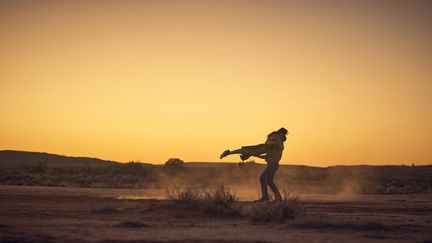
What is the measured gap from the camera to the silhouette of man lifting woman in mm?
18875

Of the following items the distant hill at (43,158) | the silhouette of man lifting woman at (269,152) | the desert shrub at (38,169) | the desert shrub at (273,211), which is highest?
the distant hill at (43,158)

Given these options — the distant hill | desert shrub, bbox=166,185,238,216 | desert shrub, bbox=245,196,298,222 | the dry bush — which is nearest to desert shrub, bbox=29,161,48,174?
the dry bush

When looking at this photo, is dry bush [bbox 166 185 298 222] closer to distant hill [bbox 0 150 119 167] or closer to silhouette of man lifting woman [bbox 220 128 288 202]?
silhouette of man lifting woman [bbox 220 128 288 202]

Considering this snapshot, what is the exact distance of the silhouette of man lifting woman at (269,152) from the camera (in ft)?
61.9

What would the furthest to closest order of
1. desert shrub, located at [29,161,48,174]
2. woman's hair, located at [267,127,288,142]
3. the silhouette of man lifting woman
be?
desert shrub, located at [29,161,48,174], woman's hair, located at [267,127,288,142], the silhouette of man lifting woman

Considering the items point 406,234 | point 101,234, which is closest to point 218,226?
point 101,234

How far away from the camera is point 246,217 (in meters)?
16.7

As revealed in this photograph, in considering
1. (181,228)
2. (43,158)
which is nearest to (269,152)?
(181,228)

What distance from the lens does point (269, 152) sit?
19.2m

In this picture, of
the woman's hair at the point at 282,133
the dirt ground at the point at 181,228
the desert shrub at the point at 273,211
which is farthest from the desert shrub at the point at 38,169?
the desert shrub at the point at 273,211

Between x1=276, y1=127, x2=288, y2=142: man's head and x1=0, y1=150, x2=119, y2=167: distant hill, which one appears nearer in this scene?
x1=276, y1=127, x2=288, y2=142: man's head

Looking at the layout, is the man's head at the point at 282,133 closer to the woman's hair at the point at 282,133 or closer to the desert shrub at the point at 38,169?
the woman's hair at the point at 282,133

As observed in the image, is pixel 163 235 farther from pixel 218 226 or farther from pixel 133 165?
pixel 133 165

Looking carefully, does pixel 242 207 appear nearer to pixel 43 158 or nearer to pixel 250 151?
pixel 250 151
